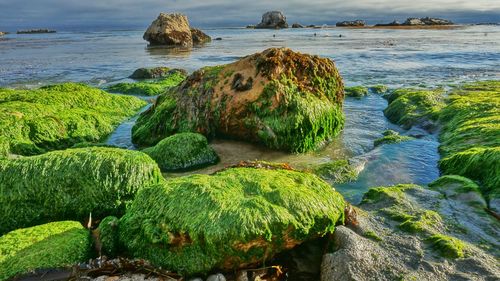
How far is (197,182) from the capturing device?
450cm

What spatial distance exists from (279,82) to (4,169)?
5.16 meters

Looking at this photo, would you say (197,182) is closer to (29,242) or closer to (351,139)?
(29,242)

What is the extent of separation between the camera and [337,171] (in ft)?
22.3

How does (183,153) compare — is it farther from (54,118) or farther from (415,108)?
(415,108)

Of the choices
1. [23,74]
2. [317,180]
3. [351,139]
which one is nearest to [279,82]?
[351,139]

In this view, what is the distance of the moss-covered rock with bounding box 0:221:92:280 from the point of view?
3668 millimetres

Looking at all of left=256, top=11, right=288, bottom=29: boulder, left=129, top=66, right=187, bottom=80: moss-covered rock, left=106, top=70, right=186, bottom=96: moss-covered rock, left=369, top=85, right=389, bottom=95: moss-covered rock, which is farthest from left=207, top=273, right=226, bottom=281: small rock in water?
left=256, top=11, right=288, bottom=29: boulder

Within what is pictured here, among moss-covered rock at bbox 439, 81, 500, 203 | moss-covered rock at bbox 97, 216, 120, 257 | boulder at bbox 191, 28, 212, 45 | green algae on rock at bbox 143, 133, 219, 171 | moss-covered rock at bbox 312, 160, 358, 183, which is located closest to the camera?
moss-covered rock at bbox 97, 216, 120, 257

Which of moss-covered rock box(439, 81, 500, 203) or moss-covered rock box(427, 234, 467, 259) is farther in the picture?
moss-covered rock box(439, 81, 500, 203)

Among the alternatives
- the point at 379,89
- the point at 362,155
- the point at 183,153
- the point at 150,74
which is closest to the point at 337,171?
the point at 362,155

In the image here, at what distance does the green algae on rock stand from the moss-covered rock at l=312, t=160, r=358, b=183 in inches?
75.3

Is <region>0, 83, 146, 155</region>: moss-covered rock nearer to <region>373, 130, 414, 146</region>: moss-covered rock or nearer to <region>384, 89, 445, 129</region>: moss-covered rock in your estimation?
<region>373, 130, 414, 146</region>: moss-covered rock

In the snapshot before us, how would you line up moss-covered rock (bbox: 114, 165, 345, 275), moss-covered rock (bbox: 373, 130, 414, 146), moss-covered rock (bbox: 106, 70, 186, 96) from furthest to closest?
1. moss-covered rock (bbox: 106, 70, 186, 96)
2. moss-covered rock (bbox: 373, 130, 414, 146)
3. moss-covered rock (bbox: 114, 165, 345, 275)

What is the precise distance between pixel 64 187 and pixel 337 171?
4114 mm
